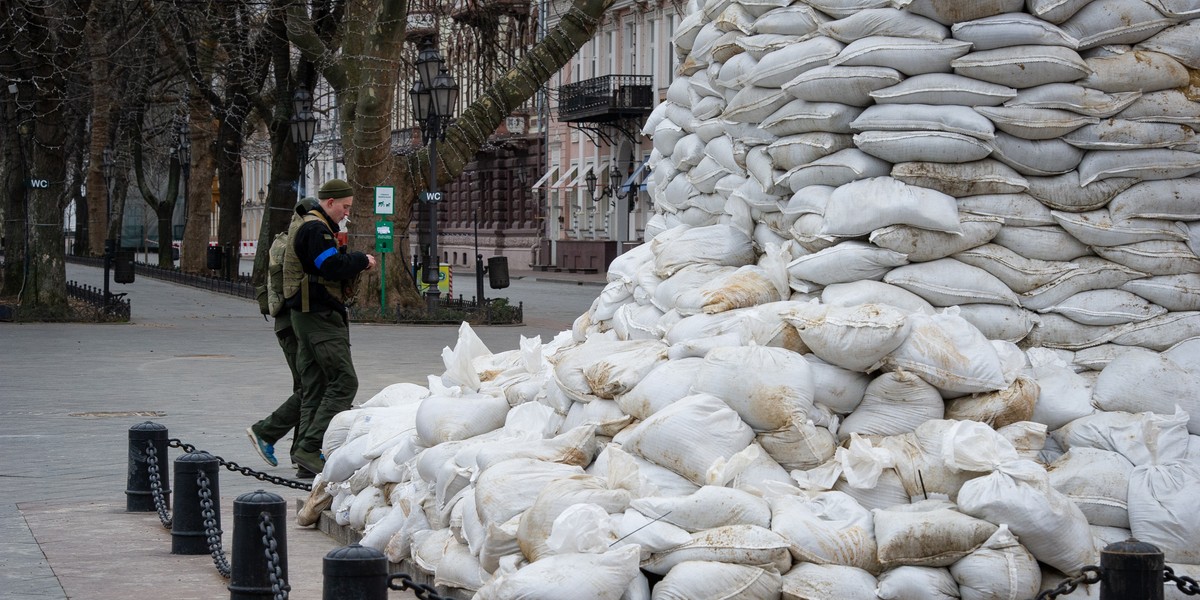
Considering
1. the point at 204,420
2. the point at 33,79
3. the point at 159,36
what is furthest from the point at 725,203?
the point at 159,36

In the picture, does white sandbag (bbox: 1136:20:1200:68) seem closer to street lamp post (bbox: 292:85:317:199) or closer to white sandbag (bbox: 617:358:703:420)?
white sandbag (bbox: 617:358:703:420)

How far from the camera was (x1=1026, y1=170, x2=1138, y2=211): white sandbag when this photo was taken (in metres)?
5.96

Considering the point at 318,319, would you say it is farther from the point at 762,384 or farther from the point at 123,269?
the point at 123,269

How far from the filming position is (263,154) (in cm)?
4609

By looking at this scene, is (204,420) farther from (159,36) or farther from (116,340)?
(159,36)

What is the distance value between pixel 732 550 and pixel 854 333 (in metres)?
1.07

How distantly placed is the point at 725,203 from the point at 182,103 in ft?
104

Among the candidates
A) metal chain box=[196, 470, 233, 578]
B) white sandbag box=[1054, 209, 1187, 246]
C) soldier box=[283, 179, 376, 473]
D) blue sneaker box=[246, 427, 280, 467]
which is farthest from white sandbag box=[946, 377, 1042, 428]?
blue sneaker box=[246, 427, 280, 467]

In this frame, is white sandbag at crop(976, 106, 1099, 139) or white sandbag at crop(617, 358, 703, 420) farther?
white sandbag at crop(976, 106, 1099, 139)

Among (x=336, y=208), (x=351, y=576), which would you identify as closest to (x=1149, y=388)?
(x=351, y=576)

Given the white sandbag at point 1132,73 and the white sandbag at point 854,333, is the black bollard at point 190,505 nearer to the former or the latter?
the white sandbag at point 854,333

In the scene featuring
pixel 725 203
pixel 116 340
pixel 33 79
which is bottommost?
pixel 116 340

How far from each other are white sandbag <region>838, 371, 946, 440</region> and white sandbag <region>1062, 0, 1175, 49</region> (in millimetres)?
1542

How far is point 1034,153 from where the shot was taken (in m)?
5.96
